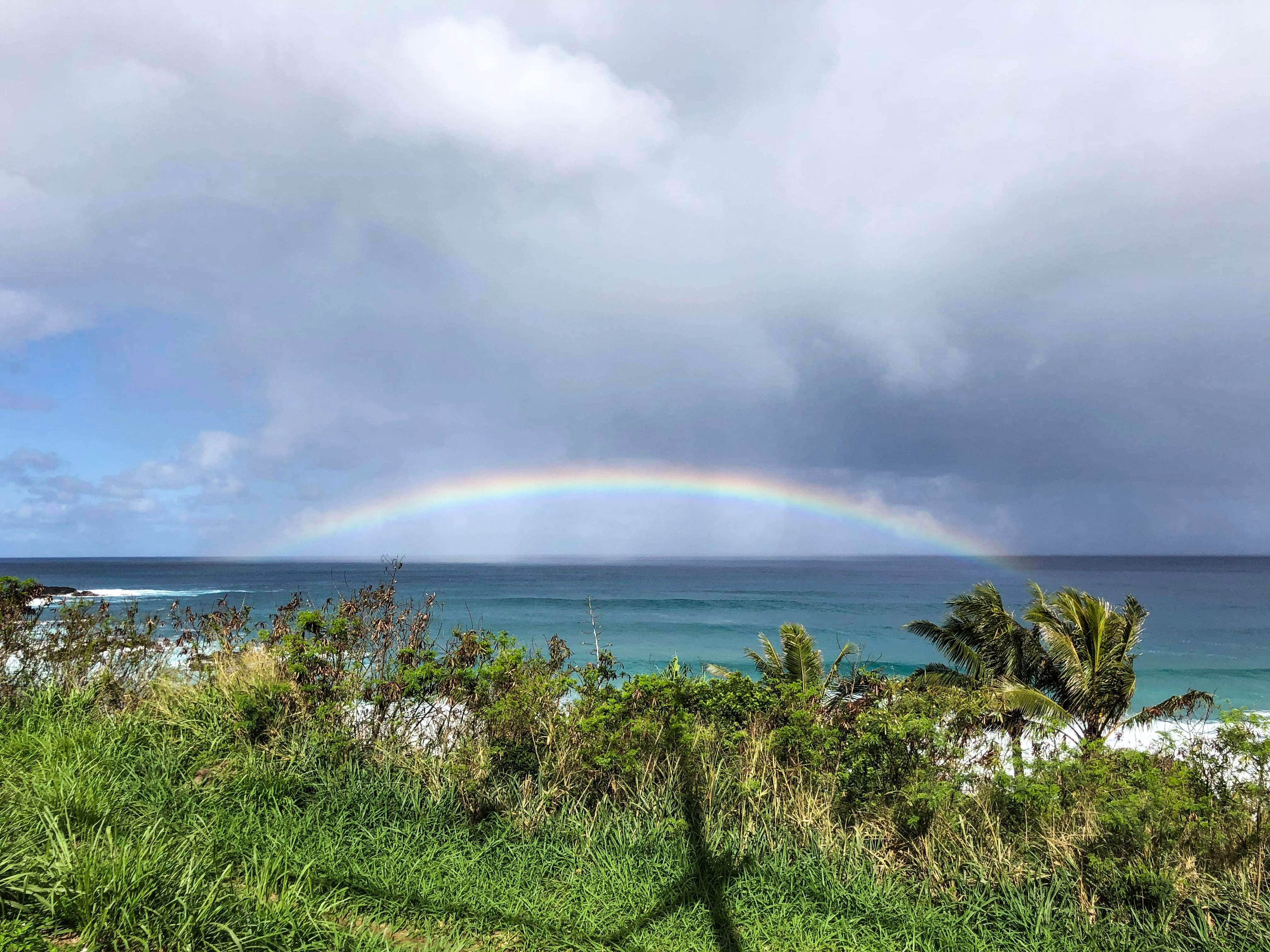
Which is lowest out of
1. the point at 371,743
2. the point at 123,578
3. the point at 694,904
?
the point at 123,578

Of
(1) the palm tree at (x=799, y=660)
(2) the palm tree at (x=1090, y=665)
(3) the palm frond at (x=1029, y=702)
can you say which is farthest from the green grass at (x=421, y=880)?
(2) the palm tree at (x=1090, y=665)

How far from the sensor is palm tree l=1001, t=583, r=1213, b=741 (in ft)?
49.8

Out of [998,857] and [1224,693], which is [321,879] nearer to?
[998,857]

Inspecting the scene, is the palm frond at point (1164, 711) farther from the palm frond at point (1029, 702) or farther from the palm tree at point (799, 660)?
the palm tree at point (799, 660)

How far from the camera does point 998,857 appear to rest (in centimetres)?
426

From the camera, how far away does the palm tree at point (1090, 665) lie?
49.8 ft

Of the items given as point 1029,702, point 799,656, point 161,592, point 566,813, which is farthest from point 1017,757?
point 161,592

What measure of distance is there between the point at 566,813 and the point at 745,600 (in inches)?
2697

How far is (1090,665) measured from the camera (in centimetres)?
1558

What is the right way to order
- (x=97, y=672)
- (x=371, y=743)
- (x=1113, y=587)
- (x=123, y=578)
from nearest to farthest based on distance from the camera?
(x=371, y=743) < (x=97, y=672) < (x=1113, y=587) < (x=123, y=578)

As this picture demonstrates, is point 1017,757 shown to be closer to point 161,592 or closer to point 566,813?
point 566,813

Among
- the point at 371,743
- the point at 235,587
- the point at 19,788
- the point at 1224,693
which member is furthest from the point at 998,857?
the point at 235,587

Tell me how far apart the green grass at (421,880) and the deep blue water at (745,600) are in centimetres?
310

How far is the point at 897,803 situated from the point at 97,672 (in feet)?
25.9
